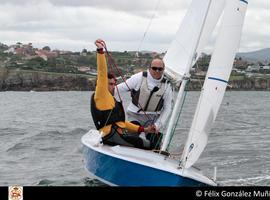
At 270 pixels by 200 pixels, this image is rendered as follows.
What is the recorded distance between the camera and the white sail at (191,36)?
29.1ft

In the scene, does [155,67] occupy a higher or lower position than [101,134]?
higher

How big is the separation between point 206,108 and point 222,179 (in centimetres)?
298

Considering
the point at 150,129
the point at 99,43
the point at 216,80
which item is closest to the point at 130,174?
the point at 150,129

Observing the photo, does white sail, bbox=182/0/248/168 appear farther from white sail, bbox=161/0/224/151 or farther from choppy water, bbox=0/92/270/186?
choppy water, bbox=0/92/270/186

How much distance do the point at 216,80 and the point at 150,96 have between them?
4.90 ft

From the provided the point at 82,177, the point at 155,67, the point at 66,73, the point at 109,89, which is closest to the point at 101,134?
the point at 109,89

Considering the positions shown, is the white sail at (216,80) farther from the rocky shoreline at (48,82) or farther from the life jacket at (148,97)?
the rocky shoreline at (48,82)

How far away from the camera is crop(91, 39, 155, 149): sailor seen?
7.95m

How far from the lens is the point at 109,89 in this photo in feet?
28.1

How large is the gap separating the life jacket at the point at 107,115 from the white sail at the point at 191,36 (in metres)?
1.13
